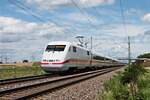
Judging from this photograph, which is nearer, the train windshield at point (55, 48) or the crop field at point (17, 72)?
the train windshield at point (55, 48)

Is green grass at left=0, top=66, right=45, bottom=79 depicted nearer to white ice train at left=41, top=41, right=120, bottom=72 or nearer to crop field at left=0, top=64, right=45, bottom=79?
crop field at left=0, top=64, right=45, bottom=79

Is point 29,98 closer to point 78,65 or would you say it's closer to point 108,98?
point 108,98

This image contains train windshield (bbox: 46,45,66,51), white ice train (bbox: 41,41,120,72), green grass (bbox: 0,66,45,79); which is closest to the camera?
white ice train (bbox: 41,41,120,72)

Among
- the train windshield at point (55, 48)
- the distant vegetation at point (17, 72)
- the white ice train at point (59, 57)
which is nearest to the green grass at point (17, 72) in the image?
the distant vegetation at point (17, 72)

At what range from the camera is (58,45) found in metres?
32.8

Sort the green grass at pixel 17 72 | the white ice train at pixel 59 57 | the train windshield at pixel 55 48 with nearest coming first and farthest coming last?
the white ice train at pixel 59 57 < the train windshield at pixel 55 48 < the green grass at pixel 17 72

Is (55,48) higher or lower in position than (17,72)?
higher

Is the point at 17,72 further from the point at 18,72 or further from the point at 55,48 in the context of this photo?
the point at 55,48

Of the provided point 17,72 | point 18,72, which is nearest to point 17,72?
point 17,72

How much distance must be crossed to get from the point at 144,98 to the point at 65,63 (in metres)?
20.8

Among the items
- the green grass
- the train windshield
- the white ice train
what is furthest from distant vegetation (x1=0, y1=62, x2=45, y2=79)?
the train windshield

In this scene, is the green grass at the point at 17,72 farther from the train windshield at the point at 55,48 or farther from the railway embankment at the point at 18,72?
→ the train windshield at the point at 55,48

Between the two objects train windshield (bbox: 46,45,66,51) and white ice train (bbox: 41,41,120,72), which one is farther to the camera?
train windshield (bbox: 46,45,66,51)

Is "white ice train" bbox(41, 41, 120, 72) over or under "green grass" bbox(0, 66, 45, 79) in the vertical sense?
over
